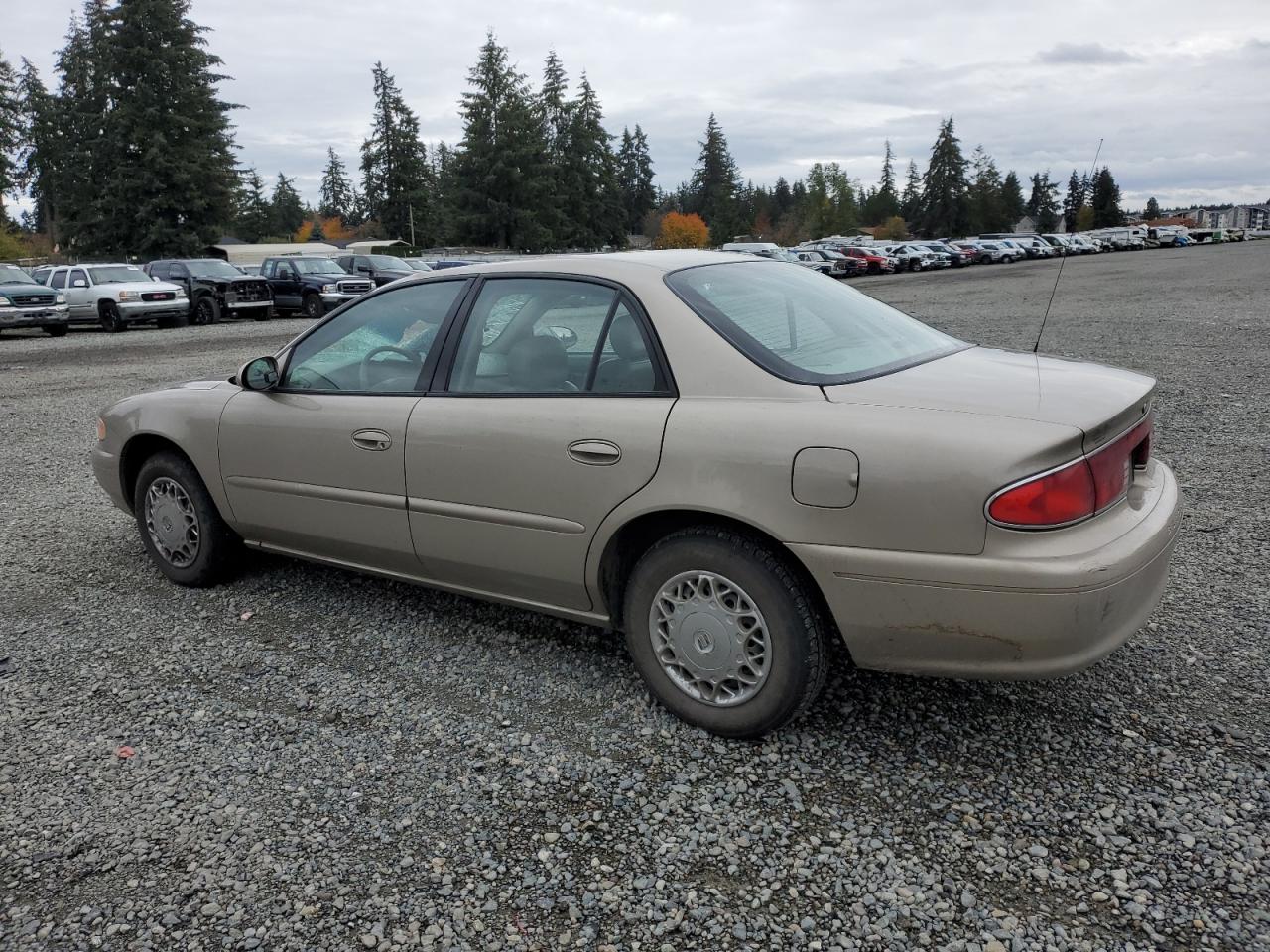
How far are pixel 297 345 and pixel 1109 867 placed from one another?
372 centimetres

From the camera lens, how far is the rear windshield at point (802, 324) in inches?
126

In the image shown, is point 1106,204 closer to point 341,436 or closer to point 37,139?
point 37,139

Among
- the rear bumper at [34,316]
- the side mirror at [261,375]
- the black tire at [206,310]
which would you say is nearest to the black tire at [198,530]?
the side mirror at [261,375]

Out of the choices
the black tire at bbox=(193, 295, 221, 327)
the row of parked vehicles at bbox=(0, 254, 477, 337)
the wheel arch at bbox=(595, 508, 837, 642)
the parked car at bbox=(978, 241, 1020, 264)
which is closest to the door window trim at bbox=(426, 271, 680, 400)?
the wheel arch at bbox=(595, 508, 837, 642)

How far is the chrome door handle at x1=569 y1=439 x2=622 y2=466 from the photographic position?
324 centimetres

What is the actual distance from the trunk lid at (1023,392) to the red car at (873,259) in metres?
45.5

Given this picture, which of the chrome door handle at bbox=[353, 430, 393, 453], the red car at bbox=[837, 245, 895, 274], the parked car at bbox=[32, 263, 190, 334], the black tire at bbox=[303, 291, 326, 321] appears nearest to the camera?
the chrome door handle at bbox=[353, 430, 393, 453]

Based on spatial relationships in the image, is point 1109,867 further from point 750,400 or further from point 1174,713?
point 750,400

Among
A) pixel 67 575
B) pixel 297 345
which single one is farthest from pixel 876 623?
pixel 67 575

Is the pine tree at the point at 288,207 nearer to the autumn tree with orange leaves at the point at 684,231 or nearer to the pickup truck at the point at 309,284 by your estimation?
the autumn tree with orange leaves at the point at 684,231

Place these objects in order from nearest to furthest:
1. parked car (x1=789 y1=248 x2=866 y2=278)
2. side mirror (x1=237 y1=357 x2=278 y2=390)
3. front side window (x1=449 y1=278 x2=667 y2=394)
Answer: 1. front side window (x1=449 y1=278 x2=667 y2=394)
2. side mirror (x1=237 y1=357 x2=278 y2=390)
3. parked car (x1=789 y1=248 x2=866 y2=278)

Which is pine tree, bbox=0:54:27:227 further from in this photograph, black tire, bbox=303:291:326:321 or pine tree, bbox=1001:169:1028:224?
pine tree, bbox=1001:169:1028:224

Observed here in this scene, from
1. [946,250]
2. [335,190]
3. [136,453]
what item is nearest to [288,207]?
[335,190]

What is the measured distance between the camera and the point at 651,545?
333 cm
